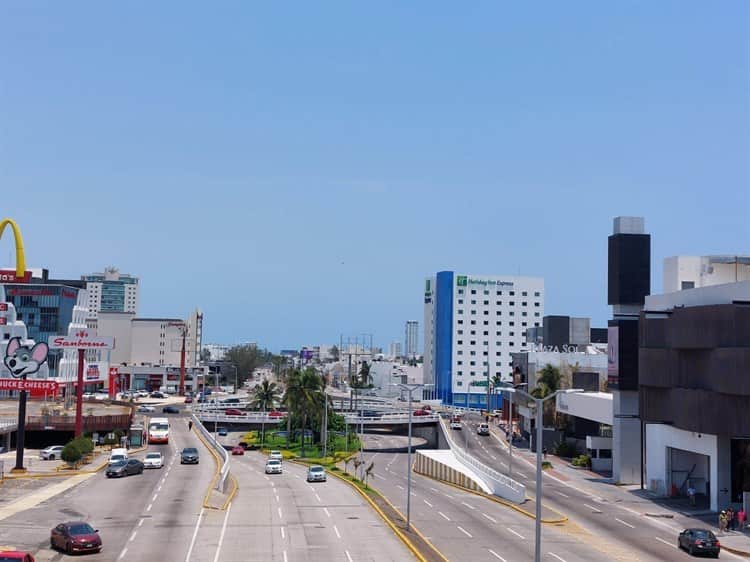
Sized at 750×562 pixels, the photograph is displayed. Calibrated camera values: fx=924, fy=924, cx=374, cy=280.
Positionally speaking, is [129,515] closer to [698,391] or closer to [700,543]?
[700,543]

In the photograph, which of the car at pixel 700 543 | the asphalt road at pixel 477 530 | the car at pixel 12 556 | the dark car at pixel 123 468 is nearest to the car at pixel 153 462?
the dark car at pixel 123 468

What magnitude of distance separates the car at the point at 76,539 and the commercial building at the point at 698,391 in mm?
39865

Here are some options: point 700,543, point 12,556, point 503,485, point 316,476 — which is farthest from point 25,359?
point 700,543

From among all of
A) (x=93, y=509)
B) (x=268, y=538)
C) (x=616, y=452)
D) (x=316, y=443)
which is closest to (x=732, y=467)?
(x=616, y=452)

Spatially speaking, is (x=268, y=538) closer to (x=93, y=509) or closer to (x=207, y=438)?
(x=93, y=509)

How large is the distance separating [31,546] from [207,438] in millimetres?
65692

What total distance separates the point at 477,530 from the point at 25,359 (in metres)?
47.5

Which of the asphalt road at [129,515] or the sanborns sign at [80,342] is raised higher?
the sanborns sign at [80,342]

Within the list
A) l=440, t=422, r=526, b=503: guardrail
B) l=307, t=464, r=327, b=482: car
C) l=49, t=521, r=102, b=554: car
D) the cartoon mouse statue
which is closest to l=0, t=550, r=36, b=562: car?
l=49, t=521, r=102, b=554: car

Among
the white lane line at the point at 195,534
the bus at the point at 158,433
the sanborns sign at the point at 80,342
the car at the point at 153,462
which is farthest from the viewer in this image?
the bus at the point at 158,433

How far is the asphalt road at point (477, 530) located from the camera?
43188mm

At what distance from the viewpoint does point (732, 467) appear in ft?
206

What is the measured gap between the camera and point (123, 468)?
7188 cm

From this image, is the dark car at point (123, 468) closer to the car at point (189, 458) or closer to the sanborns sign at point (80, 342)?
the car at point (189, 458)
